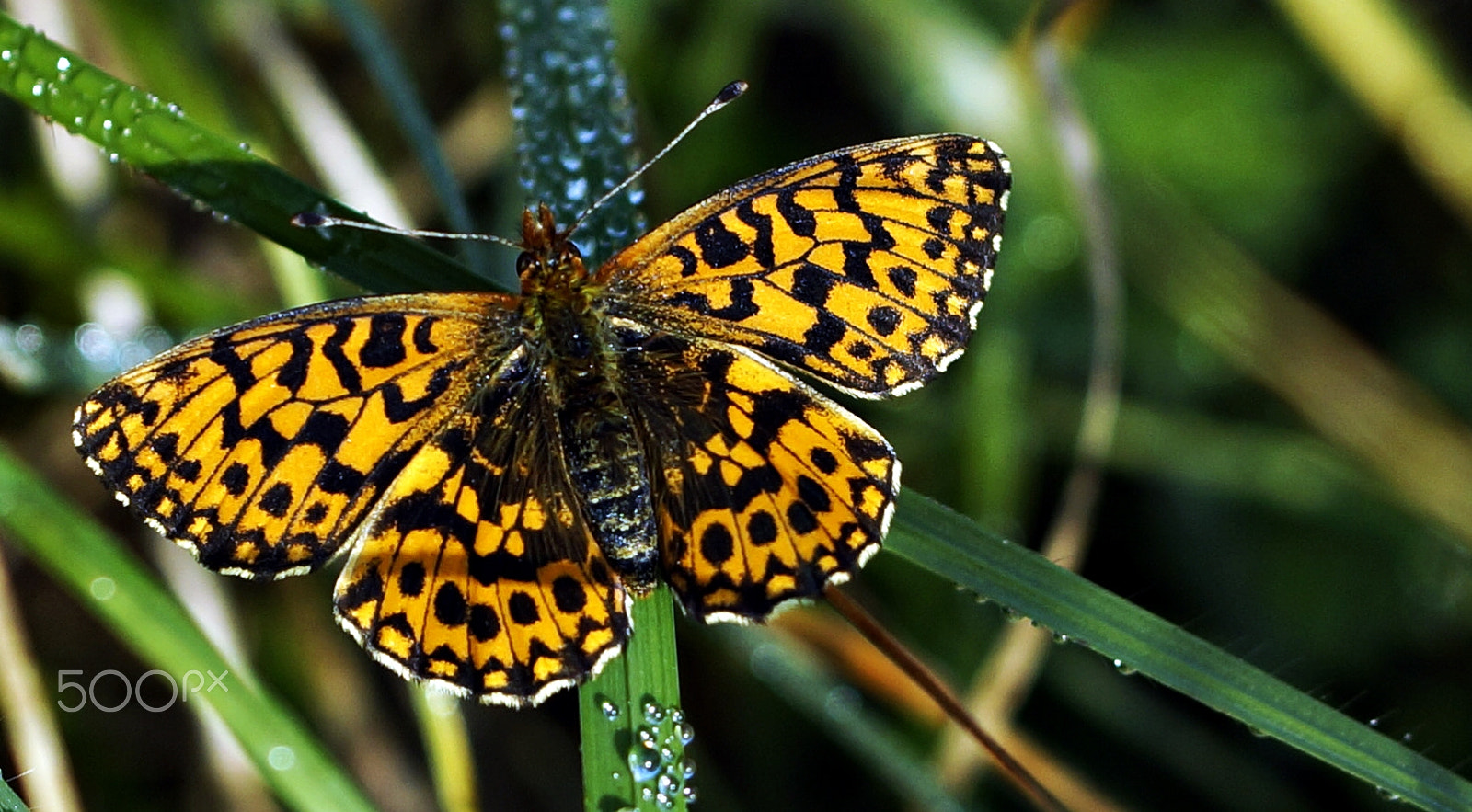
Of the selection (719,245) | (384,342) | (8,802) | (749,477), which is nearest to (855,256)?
(719,245)

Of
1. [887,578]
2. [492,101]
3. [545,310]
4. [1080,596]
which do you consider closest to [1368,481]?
[887,578]

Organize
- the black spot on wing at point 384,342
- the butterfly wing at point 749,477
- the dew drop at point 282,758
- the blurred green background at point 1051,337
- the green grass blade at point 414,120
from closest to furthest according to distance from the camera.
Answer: the butterfly wing at point 749,477, the black spot on wing at point 384,342, the dew drop at point 282,758, the green grass blade at point 414,120, the blurred green background at point 1051,337

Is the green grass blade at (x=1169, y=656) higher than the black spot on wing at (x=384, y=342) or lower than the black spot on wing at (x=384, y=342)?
lower

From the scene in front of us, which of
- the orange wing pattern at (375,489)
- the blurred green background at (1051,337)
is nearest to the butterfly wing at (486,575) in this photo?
the orange wing pattern at (375,489)

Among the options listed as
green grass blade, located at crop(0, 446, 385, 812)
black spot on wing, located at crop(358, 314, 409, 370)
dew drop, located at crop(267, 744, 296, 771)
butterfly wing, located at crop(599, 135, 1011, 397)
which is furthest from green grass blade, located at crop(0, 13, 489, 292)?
dew drop, located at crop(267, 744, 296, 771)

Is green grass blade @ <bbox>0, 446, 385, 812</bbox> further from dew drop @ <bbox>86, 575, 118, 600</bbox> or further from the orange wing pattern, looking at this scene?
the orange wing pattern

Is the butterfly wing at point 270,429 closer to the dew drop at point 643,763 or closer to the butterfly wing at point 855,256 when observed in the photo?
the butterfly wing at point 855,256

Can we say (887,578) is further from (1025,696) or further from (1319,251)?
(1319,251)
